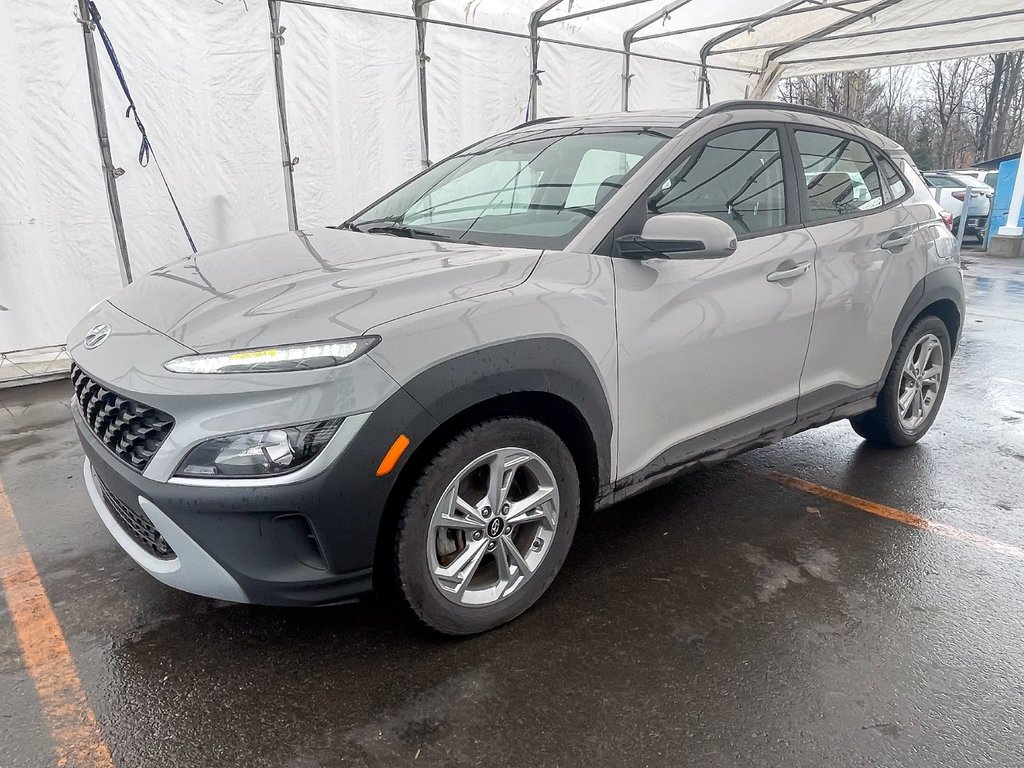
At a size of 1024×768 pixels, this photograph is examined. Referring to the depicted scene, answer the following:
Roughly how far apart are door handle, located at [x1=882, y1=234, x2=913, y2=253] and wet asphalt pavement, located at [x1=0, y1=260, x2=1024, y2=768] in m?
1.21

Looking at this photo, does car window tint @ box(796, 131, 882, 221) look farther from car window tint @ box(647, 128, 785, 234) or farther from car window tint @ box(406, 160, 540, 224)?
car window tint @ box(406, 160, 540, 224)

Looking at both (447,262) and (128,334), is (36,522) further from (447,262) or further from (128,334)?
(447,262)

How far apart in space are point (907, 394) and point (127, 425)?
3690mm

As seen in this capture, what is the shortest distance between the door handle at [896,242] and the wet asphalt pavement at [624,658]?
1.21 m

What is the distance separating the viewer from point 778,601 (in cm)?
261

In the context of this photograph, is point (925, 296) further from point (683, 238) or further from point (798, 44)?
point (798, 44)

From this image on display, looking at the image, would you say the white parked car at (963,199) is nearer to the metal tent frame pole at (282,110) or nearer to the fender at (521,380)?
the metal tent frame pole at (282,110)

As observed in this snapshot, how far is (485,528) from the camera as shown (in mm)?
2270

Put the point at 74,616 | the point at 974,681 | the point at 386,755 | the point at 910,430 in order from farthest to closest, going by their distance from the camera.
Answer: the point at 910,430 → the point at 74,616 → the point at 974,681 → the point at 386,755

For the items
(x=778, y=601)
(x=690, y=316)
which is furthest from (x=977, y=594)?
(x=690, y=316)

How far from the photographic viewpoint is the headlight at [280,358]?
74.8 inches

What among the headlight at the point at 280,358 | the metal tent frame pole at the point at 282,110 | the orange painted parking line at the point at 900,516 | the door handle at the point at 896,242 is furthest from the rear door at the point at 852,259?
the metal tent frame pole at the point at 282,110

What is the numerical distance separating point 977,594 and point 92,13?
21.6 feet

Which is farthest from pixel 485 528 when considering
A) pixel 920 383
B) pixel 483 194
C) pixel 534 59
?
pixel 534 59
